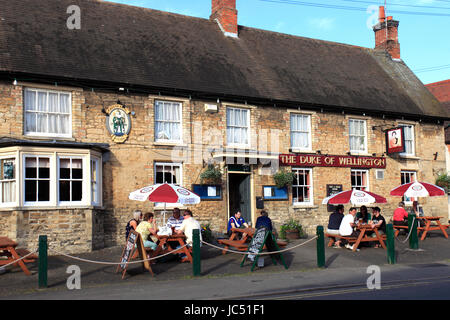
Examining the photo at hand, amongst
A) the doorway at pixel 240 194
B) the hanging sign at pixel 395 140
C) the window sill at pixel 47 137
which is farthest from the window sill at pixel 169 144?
the hanging sign at pixel 395 140

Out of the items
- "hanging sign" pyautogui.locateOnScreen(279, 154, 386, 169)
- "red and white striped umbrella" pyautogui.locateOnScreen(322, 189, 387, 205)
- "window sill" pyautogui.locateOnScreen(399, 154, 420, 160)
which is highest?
"window sill" pyautogui.locateOnScreen(399, 154, 420, 160)

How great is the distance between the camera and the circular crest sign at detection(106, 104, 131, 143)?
1627 cm

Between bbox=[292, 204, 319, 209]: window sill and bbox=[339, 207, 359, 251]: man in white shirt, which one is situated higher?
bbox=[292, 204, 319, 209]: window sill

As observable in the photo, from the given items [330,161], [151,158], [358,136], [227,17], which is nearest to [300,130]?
[330,161]

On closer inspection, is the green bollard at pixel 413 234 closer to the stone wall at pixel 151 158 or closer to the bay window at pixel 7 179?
the stone wall at pixel 151 158

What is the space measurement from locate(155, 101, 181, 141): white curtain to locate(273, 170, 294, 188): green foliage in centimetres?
412

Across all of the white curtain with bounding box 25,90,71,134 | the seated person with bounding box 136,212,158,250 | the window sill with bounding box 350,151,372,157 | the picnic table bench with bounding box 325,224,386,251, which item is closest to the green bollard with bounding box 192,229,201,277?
the seated person with bounding box 136,212,158,250

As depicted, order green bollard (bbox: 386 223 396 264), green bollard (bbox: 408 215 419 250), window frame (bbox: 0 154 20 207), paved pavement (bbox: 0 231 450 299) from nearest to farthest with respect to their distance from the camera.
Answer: paved pavement (bbox: 0 231 450 299)
green bollard (bbox: 386 223 396 264)
window frame (bbox: 0 154 20 207)
green bollard (bbox: 408 215 419 250)

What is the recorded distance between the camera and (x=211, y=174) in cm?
1734

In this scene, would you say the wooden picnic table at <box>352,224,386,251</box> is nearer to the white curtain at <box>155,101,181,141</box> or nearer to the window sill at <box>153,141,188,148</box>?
Result: the window sill at <box>153,141,188,148</box>

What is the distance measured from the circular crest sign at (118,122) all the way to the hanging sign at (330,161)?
20.3ft

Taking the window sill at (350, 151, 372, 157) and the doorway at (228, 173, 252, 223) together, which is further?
the window sill at (350, 151, 372, 157)

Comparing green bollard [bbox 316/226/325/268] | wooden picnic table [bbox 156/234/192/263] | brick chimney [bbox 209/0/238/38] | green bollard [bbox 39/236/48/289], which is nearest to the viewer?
green bollard [bbox 39/236/48/289]
